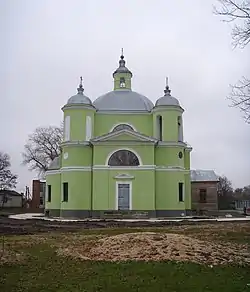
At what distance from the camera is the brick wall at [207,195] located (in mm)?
57528

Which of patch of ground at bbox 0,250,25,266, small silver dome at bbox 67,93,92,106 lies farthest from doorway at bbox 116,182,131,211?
patch of ground at bbox 0,250,25,266

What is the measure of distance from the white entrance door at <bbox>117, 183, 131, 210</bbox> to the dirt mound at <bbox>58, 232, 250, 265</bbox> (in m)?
25.2

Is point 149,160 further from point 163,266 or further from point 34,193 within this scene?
point 34,193

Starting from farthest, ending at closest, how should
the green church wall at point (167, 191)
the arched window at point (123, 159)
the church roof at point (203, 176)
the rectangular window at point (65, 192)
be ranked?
the church roof at point (203, 176)
the rectangular window at point (65, 192)
the green church wall at point (167, 191)
the arched window at point (123, 159)

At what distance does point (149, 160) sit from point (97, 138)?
487 cm

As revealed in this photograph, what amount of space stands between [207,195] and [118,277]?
50023mm

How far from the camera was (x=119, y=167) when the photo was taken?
39.0m

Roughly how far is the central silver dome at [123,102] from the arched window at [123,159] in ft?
20.1

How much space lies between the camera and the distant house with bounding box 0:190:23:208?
78425 millimetres

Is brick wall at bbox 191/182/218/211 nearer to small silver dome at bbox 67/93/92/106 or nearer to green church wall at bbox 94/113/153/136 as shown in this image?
green church wall at bbox 94/113/153/136

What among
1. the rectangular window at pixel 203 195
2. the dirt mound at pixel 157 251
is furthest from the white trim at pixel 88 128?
the dirt mound at pixel 157 251

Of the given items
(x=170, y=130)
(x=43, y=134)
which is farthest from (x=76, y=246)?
(x=43, y=134)

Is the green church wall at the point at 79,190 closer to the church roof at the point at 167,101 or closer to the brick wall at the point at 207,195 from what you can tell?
the church roof at the point at 167,101

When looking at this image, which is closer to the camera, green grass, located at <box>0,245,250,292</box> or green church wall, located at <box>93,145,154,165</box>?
green grass, located at <box>0,245,250,292</box>
